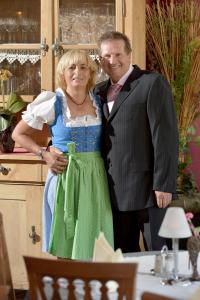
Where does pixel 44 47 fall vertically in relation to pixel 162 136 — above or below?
above

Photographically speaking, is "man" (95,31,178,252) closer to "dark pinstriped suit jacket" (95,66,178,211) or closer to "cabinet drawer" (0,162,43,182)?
"dark pinstriped suit jacket" (95,66,178,211)

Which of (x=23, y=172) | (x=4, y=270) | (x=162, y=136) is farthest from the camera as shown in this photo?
(x=23, y=172)

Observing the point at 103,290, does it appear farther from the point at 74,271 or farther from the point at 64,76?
the point at 64,76

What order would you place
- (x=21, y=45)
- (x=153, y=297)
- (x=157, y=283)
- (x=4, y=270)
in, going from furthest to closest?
(x=21, y=45) < (x=4, y=270) < (x=157, y=283) < (x=153, y=297)

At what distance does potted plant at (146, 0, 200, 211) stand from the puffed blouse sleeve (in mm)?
1179

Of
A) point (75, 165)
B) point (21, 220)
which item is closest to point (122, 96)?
point (75, 165)

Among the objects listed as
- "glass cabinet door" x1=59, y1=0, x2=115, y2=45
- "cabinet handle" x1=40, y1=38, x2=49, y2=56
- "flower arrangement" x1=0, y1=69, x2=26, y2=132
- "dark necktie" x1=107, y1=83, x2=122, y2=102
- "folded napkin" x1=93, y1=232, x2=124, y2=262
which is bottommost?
"folded napkin" x1=93, y1=232, x2=124, y2=262

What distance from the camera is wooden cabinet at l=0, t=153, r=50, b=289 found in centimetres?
327

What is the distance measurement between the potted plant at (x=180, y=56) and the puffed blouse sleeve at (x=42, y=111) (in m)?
1.18

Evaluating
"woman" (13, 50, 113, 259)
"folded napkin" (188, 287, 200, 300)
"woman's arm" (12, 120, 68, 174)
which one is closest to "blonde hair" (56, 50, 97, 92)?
"woman" (13, 50, 113, 259)

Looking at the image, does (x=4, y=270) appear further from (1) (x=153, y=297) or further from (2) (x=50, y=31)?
(2) (x=50, y=31)

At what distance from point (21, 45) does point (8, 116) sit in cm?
44

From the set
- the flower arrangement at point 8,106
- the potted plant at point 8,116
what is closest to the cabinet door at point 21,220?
the potted plant at point 8,116

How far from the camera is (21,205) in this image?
10.9 ft
